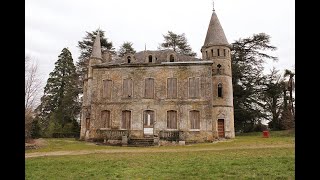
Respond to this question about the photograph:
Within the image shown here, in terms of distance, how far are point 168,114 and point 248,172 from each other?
1678cm

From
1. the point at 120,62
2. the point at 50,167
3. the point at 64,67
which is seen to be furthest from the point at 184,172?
the point at 64,67

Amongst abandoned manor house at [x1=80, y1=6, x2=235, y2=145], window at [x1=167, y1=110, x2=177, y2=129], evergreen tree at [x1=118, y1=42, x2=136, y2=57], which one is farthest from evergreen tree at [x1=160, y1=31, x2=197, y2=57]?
window at [x1=167, y1=110, x2=177, y2=129]

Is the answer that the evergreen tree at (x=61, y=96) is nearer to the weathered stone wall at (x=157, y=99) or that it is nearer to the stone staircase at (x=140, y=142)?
the weathered stone wall at (x=157, y=99)

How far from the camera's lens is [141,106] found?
84.9 ft

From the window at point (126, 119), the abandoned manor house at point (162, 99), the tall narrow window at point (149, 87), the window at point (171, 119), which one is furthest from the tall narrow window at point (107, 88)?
the window at point (171, 119)

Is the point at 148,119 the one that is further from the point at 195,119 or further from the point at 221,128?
the point at 221,128

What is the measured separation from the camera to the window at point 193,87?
83.2ft

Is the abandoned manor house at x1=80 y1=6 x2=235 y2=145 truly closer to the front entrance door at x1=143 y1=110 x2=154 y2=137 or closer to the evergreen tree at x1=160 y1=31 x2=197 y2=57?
the front entrance door at x1=143 y1=110 x2=154 y2=137

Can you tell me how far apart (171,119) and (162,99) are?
6.63ft

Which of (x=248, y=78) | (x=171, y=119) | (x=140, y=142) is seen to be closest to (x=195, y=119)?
(x=171, y=119)

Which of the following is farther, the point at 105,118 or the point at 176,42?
the point at 176,42

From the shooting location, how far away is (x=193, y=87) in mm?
25500

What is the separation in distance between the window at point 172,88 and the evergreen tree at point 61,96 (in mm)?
18761
